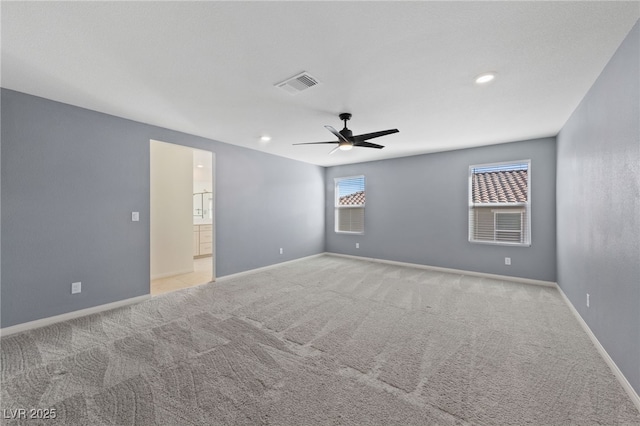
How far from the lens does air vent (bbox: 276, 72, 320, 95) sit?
2389 mm

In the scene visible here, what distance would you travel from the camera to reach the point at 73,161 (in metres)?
3.09

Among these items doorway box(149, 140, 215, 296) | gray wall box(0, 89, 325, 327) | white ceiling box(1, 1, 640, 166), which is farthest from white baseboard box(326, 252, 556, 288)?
doorway box(149, 140, 215, 296)

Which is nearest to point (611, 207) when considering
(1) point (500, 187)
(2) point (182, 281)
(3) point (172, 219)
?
(1) point (500, 187)

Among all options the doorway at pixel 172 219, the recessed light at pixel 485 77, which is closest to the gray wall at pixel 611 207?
the recessed light at pixel 485 77

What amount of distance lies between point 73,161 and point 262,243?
10.7ft

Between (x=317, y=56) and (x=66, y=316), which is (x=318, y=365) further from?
(x=66, y=316)

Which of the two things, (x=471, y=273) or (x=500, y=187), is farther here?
(x=471, y=273)

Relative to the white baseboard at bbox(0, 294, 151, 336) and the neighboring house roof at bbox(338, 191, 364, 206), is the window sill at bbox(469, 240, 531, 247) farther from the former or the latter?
the white baseboard at bbox(0, 294, 151, 336)

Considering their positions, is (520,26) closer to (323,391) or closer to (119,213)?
(323,391)

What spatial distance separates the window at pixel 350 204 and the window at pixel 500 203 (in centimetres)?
255

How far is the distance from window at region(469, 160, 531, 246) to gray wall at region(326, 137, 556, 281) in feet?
0.38

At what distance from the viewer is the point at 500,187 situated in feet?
15.6

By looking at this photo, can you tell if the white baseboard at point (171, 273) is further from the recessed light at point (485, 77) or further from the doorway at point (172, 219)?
the recessed light at point (485, 77)

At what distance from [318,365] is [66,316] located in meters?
3.19
